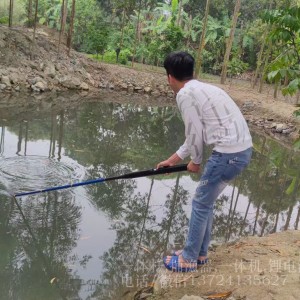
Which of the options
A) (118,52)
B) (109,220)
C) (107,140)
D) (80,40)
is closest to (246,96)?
(118,52)

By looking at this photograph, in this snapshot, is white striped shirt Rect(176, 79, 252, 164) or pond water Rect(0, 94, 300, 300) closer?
white striped shirt Rect(176, 79, 252, 164)

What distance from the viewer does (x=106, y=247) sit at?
424 centimetres

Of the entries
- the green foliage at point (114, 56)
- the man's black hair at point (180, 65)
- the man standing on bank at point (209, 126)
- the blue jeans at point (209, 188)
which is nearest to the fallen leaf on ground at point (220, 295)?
the blue jeans at point (209, 188)

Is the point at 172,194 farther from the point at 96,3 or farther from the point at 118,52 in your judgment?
the point at 96,3

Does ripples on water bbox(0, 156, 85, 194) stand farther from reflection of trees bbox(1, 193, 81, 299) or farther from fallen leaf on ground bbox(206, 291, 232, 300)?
fallen leaf on ground bbox(206, 291, 232, 300)

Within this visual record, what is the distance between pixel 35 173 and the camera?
6043mm

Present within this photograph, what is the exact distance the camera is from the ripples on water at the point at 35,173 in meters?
5.52

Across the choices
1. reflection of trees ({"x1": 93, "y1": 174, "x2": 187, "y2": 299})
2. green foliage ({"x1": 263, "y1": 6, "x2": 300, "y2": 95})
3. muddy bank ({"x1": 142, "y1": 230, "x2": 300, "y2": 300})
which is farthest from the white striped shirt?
reflection of trees ({"x1": 93, "y1": 174, "x2": 187, "y2": 299})

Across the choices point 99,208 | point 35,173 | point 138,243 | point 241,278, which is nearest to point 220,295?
point 241,278

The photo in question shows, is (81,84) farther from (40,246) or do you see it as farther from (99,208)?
(40,246)

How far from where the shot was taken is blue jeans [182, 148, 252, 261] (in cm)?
294

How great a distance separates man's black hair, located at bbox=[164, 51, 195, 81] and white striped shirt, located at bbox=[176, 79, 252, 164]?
0.07m

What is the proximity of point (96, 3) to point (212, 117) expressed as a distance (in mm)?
24133

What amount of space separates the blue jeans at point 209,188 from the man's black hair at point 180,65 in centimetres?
60
